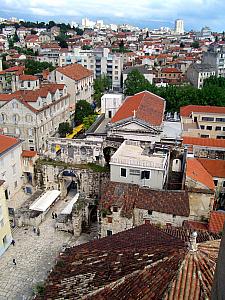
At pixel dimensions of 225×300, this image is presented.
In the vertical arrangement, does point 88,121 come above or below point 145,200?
above

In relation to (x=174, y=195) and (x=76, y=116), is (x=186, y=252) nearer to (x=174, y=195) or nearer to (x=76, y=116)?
(x=174, y=195)

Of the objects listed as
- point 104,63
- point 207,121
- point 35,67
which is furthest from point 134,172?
point 35,67

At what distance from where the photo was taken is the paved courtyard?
1056 inches

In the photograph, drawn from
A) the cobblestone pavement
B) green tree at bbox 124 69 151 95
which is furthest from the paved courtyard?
green tree at bbox 124 69 151 95

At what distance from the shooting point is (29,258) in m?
30.1

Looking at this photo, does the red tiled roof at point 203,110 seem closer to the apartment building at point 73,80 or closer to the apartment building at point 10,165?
the apartment building at point 73,80

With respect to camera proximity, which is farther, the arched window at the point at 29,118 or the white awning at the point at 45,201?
the arched window at the point at 29,118

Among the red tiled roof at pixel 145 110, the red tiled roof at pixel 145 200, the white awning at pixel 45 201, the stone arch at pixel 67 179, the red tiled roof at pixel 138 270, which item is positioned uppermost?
the red tiled roof at pixel 145 110

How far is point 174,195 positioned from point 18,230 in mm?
17534

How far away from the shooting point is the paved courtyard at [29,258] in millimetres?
26828

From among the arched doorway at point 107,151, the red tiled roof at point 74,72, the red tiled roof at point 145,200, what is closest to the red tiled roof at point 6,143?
the arched doorway at point 107,151

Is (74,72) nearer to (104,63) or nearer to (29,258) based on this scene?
(104,63)

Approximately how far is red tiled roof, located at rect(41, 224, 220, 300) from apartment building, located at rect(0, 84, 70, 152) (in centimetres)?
3779

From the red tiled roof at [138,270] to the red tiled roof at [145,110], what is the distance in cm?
2544
